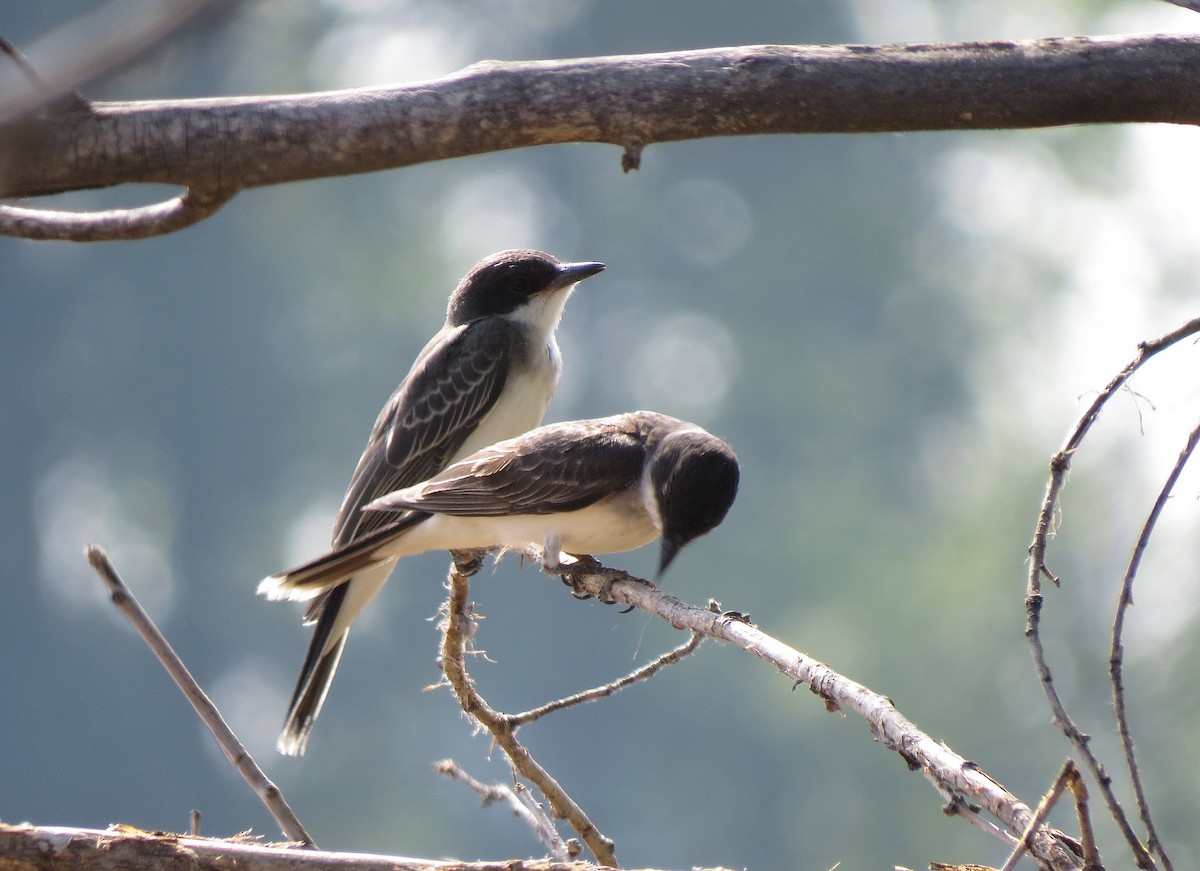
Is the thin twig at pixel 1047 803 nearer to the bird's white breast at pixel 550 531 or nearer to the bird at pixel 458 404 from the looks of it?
the bird's white breast at pixel 550 531

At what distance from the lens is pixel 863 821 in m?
30.1

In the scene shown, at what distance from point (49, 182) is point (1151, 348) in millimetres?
2124

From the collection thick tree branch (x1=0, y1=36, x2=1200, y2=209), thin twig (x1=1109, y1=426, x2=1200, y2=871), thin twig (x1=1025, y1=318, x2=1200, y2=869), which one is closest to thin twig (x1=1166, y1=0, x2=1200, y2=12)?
thick tree branch (x1=0, y1=36, x2=1200, y2=209)

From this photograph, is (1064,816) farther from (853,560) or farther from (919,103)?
(853,560)

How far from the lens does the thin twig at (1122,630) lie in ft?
8.18

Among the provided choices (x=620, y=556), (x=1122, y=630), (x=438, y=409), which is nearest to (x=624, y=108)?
(x=1122, y=630)

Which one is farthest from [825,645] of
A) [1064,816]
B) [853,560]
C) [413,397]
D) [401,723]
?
[413,397]

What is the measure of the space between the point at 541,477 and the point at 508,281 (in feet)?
7.40

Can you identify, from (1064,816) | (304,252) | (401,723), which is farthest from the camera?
(304,252)

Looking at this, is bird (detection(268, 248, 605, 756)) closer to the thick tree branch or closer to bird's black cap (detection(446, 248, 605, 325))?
bird's black cap (detection(446, 248, 605, 325))

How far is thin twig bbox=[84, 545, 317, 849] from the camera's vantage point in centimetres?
306

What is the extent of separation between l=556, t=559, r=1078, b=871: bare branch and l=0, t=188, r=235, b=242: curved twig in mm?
1284

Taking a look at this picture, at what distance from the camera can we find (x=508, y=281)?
7.17m

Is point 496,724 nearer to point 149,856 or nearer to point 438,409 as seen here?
point 149,856
